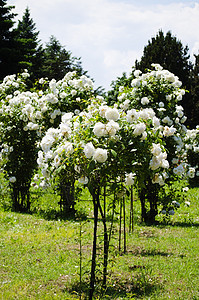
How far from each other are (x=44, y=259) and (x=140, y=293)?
1648 millimetres

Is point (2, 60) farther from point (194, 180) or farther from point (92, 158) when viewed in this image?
point (92, 158)

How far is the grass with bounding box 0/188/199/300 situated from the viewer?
3.85 metres

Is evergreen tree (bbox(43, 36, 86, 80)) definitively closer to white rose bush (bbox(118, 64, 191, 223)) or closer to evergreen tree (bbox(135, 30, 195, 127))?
evergreen tree (bbox(135, 30, 195, 127))

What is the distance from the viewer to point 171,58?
19.4 m

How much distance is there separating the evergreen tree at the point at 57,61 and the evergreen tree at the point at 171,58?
15.5 m

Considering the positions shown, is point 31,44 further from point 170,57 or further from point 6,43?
point 170,57

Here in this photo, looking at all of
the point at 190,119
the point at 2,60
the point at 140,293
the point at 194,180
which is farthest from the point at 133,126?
the point at 2,60

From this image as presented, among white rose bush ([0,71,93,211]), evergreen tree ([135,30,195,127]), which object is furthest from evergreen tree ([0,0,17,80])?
white rose bush ([0,71,93,211])

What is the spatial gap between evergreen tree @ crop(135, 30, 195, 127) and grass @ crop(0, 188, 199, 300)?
13022 mm

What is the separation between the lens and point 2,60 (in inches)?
1049

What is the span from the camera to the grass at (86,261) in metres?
3.85

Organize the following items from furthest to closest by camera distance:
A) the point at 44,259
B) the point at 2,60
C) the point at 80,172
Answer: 1. the point at 2,60
2. the point at 44,259
3. the point at 80,172

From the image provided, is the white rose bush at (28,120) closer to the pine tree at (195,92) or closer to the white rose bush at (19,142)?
the white rose bush at (19,142)

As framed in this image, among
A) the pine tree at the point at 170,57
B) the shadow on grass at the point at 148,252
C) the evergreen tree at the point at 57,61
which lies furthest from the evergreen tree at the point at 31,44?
the shadow on grass at the point at 148,252
